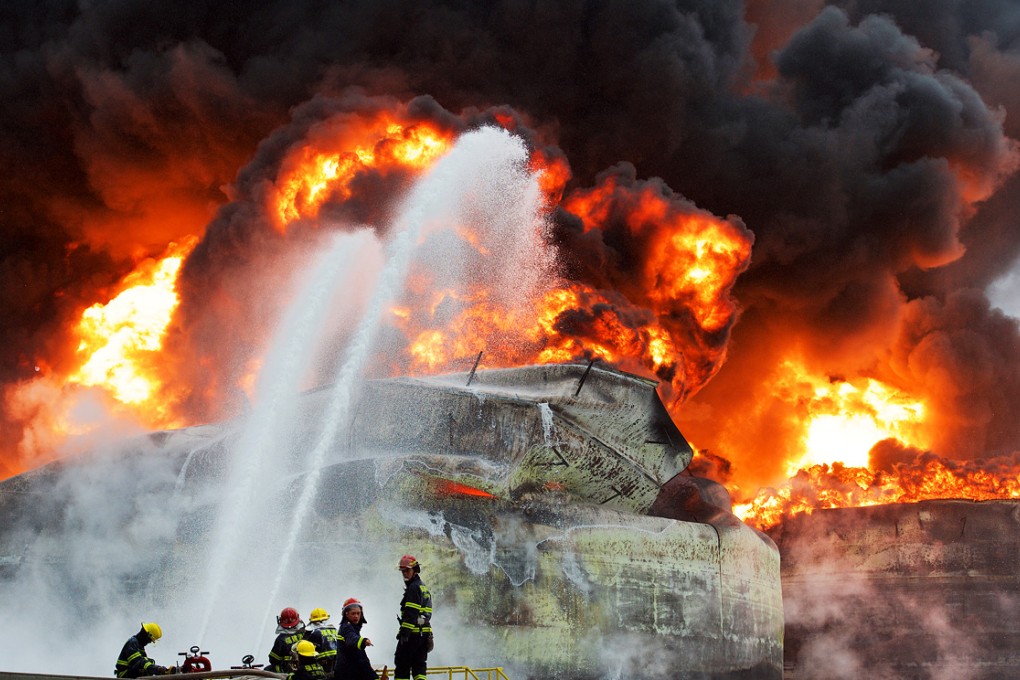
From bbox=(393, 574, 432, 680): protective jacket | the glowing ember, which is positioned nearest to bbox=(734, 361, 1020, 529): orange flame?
the glowing ember

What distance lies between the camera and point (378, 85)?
31.4 metres

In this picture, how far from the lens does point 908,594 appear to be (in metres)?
23.2

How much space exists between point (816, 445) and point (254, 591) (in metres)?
22.0

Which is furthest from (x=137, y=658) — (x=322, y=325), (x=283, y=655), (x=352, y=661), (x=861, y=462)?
(x=861, y=462)

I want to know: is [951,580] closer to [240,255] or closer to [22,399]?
[240,255]

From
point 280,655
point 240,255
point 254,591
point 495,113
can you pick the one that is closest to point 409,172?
point 495,113

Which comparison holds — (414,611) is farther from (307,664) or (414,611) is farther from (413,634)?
(307,664)

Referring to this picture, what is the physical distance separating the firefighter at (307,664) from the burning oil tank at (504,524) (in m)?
7.57

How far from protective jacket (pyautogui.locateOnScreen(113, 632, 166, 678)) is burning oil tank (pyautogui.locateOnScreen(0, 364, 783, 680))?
6.30m

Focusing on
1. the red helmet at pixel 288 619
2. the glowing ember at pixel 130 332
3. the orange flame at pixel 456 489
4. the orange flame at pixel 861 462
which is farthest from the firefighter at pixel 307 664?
the glowing ember at pixel 130 332

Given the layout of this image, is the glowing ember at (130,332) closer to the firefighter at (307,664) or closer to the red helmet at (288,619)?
the red helmet at (288,619)

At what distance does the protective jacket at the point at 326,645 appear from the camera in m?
8.33

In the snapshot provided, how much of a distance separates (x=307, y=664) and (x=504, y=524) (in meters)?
9.03

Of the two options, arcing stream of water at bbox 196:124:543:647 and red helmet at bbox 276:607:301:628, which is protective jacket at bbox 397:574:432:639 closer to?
red helmet at bbox 276:607:301:628
